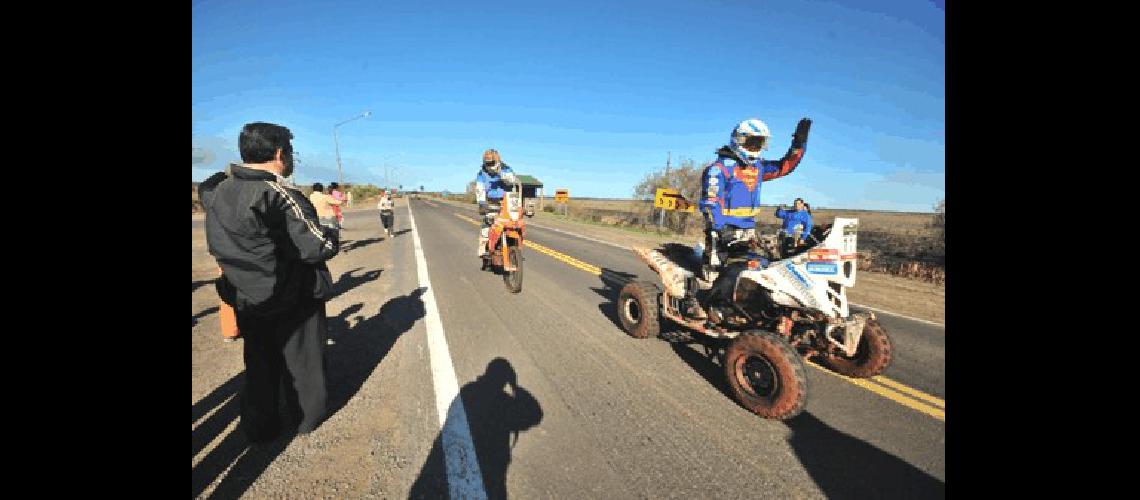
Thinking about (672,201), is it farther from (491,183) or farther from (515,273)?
(491,183)

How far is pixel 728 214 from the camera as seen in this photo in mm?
3924

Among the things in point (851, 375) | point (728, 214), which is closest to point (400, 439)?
point (728, 214)

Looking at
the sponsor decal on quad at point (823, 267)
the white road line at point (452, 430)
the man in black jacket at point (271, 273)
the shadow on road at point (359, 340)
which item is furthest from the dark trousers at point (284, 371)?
the sponsor decal on quad at point (823, 267)

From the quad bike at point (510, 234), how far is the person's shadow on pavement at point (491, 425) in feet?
9.99

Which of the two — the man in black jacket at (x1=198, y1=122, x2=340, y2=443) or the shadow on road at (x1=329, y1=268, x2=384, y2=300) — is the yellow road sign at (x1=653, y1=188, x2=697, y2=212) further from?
the shadow on road at (x1=329, y1=268, x2=384, y2=300)

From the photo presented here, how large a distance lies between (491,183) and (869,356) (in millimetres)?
5889

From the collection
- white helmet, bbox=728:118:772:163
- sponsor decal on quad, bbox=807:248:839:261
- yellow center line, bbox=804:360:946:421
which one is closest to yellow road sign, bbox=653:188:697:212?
white helmet, bbox=728:118:772:163

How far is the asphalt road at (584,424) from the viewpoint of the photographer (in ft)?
7.16

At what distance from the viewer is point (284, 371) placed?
2562mm

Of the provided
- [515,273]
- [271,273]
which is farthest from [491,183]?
[271,273]

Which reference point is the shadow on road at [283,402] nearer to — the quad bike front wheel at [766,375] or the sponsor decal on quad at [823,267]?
the quad bike front wheel at [766,375]
